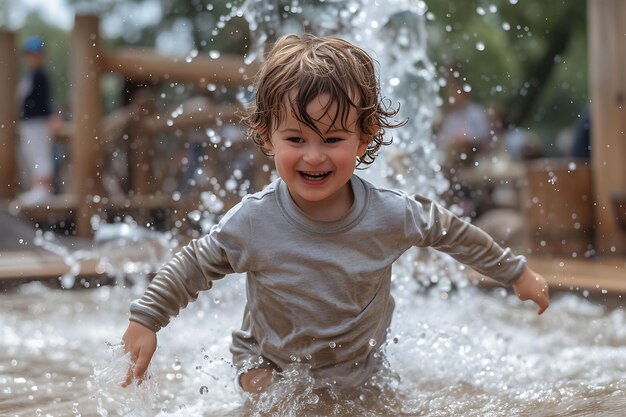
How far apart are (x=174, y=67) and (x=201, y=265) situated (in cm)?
515

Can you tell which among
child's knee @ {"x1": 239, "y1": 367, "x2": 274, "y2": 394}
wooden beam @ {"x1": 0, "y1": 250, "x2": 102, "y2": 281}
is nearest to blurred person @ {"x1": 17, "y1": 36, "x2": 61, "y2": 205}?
wooden beam @ {"x1": 0, "y1": 250, "x2": 102, "y2": 281}

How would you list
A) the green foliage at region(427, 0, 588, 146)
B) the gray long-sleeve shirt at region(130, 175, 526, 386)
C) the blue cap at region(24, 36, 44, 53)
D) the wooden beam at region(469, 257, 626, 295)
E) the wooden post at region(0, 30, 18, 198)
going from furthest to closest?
the green foliage at region(427, 0, 588, 146)
the blue cap at region(24, 36, 44, 53)
the wooden post at region(0, 30, 18, 198)
the wooden beam at region(469, 257, 626, 295)
the gray long-sleeve shirt at region(130, 175, 526, 386)

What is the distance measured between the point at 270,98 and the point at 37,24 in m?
48.5

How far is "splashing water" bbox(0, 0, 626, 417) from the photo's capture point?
2664mm

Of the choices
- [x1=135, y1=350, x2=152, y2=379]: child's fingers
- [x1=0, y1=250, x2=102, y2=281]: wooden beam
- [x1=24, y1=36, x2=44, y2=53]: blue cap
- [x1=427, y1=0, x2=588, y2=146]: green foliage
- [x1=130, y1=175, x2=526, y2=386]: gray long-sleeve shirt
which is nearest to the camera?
[x1=135, y1=350, x2=152, y2=379]: child's fingers

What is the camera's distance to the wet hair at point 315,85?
2.39 m

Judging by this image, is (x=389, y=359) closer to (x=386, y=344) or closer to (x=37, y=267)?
(x=386, y=344)

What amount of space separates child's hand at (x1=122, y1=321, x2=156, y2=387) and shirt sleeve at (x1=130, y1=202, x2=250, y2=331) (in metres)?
0.05

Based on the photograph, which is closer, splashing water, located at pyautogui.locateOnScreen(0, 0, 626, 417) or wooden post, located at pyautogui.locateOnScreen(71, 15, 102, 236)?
splashing water, located at pyautogui.locateOnScreen(0, 0, 626, 417)

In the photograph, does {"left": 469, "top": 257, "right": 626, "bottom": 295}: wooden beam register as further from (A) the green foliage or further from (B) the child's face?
(A) the green foliage

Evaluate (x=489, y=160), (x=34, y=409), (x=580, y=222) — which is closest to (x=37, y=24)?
(x=489, y=160)

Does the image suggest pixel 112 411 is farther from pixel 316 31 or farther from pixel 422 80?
pixel 422 80

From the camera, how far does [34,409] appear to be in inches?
111

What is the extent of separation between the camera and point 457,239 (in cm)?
271
